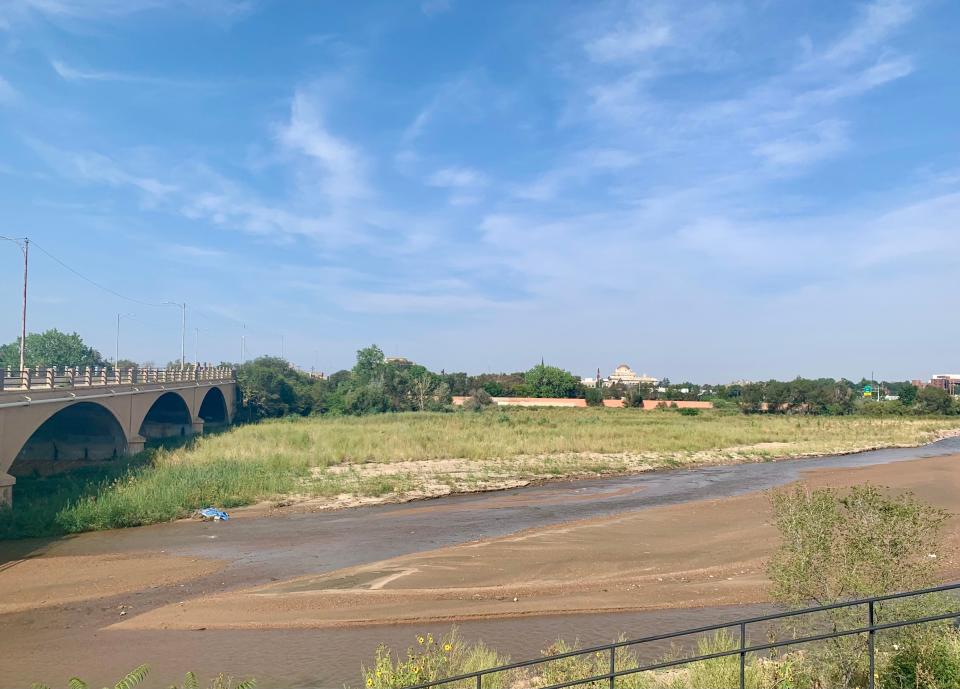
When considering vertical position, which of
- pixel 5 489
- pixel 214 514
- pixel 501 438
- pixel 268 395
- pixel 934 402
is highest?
pixel 268 395

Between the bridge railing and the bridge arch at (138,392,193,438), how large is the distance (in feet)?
9.01

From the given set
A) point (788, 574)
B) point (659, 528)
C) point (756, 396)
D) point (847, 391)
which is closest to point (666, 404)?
point (756, 396)

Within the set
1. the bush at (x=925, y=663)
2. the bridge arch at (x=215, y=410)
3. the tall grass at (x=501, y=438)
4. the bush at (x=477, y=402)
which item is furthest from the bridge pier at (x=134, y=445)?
the bush at (x=477, y=402)

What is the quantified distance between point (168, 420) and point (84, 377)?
92.6ft

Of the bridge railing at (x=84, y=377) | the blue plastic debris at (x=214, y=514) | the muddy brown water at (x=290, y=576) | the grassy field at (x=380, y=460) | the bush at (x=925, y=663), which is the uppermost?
the bridge railing at (x=84, y=377)

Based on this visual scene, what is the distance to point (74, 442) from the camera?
145ft

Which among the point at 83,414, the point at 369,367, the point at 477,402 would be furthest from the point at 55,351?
the point at 83,414

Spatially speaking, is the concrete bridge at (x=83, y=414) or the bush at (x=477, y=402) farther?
the bush at (x=477, y=402)

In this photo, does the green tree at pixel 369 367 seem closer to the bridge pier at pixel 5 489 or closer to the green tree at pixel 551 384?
the green tree at pixel 551 384

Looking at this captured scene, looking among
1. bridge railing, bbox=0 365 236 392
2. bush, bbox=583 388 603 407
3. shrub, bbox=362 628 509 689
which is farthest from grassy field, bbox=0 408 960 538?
bush, bbox=583 388 603 407

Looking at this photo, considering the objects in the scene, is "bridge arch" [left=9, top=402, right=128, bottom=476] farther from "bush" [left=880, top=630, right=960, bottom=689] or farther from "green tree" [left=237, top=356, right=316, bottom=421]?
"green tree" [left=237, top=356, right=316, bottom=421]

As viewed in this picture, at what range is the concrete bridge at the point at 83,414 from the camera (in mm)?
28703

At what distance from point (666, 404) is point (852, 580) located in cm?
11378

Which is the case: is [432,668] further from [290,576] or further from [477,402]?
[477,402]
